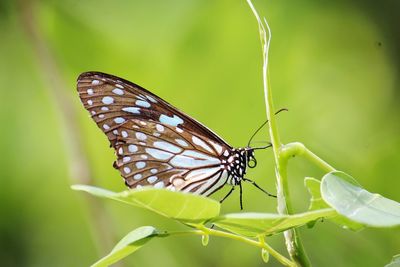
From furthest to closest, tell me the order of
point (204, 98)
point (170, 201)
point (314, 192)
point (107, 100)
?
point (204, 98)
point (107, 100)
point (314, 192)
point (170, 201)

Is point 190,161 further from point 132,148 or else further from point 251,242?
point 251,242

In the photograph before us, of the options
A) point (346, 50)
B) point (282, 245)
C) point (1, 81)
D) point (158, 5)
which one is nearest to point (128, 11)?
point (158, 5)

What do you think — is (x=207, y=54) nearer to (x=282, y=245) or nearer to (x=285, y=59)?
(x=285, y=59)

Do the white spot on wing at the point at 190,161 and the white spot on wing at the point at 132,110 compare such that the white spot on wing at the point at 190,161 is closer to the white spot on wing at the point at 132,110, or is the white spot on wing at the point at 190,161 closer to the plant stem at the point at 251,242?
the white spot on wing at the point at 132,110

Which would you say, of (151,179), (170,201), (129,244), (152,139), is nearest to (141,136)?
(152,139)

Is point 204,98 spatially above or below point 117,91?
below

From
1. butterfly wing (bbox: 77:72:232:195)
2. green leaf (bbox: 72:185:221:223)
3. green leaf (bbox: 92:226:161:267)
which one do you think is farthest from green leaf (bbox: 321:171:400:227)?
butterfly wing (bbox: 77:72:232:195)

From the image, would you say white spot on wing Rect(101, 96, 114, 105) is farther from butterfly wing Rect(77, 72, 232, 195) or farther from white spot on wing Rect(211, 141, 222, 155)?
white spot on wing Rect(211, 141, 222, 155)
